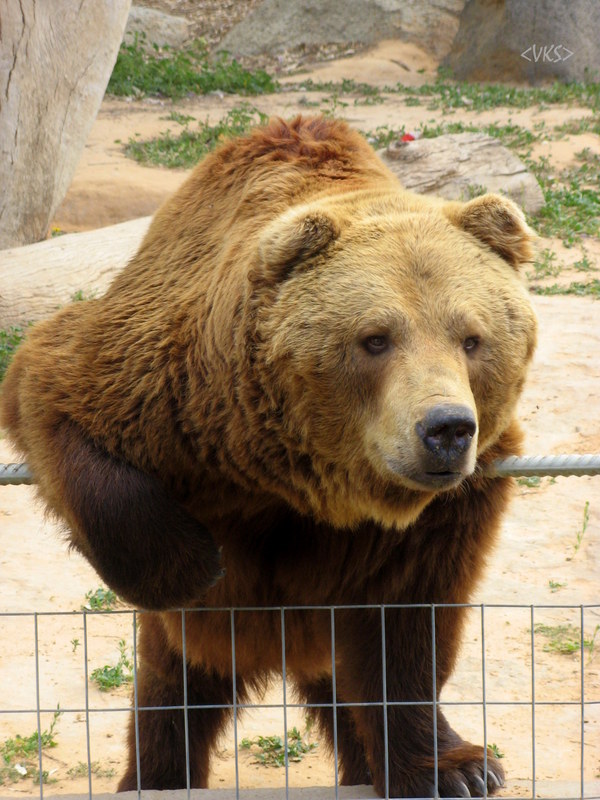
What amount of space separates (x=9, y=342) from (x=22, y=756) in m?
3.76

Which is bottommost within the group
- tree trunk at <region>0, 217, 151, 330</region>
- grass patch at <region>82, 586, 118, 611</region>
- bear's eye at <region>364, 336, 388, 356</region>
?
tree trunk at <region>0, 217, 151, 330</region>

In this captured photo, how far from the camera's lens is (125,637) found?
17.1 feet

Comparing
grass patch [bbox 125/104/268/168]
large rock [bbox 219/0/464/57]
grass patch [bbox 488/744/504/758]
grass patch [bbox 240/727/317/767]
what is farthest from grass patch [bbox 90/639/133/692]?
large rock [bbox 219/0/464/57]

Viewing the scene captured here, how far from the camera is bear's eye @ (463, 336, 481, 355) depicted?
2846 millimetres

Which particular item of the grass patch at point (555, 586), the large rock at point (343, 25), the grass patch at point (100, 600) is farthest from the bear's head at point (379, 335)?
the large rock at point (343, 25)

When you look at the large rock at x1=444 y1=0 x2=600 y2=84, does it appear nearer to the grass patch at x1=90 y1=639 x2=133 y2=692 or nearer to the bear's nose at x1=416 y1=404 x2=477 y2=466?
the grass patch at x1=90 y1=639 x2=133 y2=692

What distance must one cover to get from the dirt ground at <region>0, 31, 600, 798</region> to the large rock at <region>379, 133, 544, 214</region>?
211cm

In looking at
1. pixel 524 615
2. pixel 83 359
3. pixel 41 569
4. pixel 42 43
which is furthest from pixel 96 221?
pixel 83 359

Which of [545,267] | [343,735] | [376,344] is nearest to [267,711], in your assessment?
[343,735]

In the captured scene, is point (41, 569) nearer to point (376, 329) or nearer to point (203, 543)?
point (203, 543)

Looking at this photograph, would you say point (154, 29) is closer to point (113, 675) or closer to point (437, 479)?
point (113, 675)

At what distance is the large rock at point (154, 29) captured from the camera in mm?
17719

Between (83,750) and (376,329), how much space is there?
2492 millimetres

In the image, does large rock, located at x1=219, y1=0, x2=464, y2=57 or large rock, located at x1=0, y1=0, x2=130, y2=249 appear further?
large rock, located at x1=219, y1=0, x2=464, y2=57
